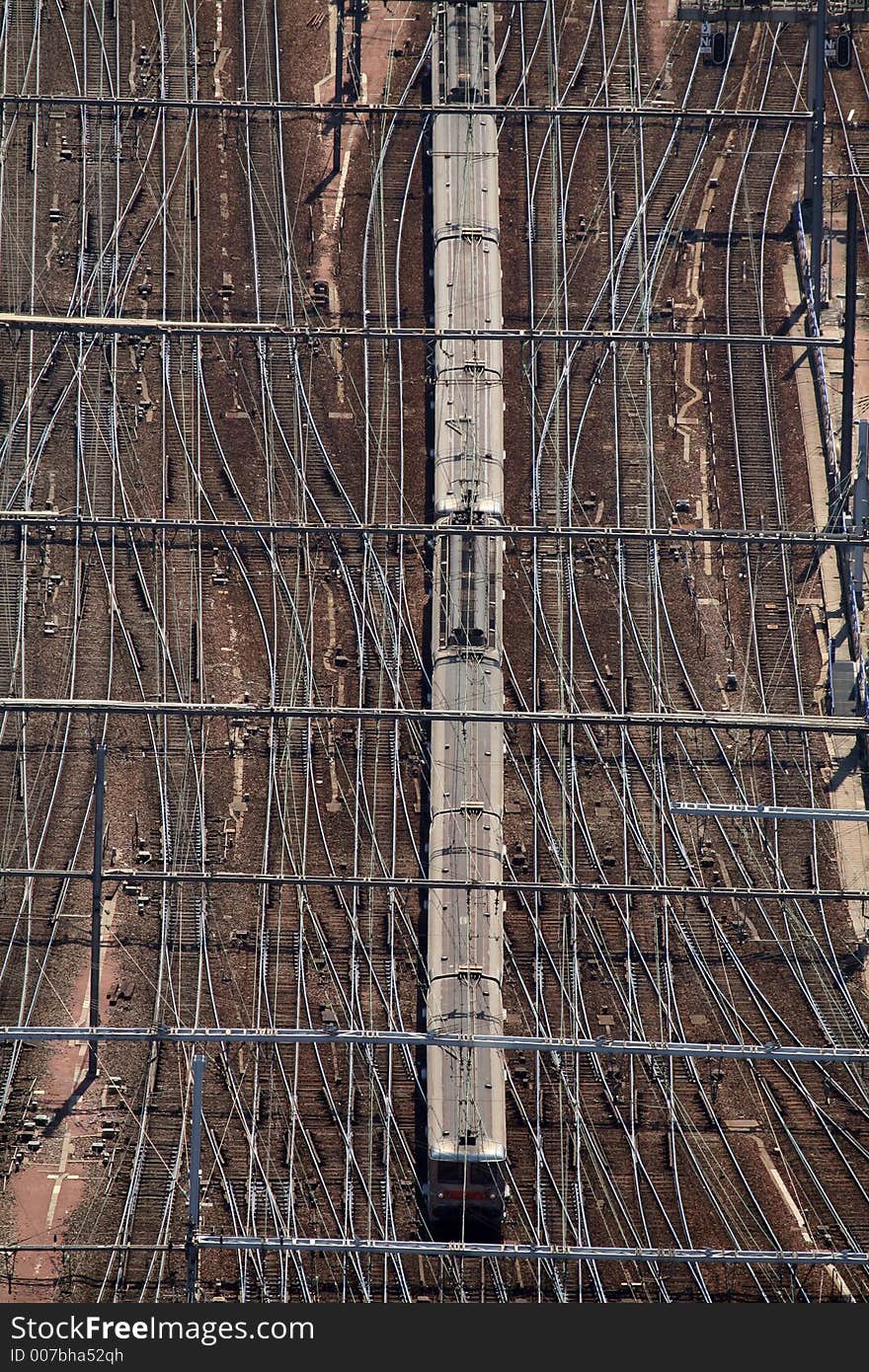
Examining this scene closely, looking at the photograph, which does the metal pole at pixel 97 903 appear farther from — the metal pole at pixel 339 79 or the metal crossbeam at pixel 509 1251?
the metal pole at pixel 339 79

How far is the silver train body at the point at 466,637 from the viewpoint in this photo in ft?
287

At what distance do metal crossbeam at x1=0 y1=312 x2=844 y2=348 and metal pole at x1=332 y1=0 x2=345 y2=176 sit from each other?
7.40 metres

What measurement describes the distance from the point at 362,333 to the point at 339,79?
45.9 feet

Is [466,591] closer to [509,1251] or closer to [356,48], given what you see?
[509,1251]

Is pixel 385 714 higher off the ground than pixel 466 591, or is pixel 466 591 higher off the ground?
pixel 466 591

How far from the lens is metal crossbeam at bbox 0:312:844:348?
98.6 meters

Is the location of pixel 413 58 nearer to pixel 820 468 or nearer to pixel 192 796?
pixel 820 468

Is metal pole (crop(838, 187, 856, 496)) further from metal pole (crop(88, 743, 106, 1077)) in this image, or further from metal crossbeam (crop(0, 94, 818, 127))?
metal pole (crop(88, 743, 106, 1077))

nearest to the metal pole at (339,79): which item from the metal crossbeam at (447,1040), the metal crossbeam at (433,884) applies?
the metal crossbeam at (433,884)

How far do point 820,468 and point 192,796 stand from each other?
84.9 ft

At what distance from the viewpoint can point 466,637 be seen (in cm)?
9544

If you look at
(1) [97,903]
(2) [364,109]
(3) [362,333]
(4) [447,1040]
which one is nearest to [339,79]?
(2) [364,109]

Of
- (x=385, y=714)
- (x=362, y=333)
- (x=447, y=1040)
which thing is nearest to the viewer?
(x=447, y=1040)

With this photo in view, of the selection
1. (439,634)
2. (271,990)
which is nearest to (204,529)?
(439,634)
